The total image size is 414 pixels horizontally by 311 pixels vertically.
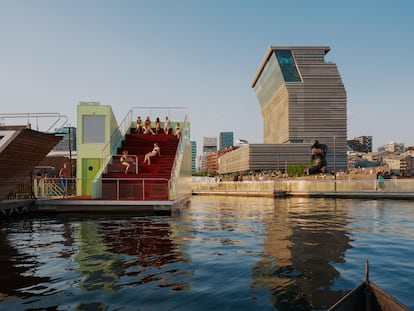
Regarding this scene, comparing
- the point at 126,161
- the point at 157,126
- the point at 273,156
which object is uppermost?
the point at 273,156

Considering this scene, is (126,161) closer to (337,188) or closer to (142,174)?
(142,174)

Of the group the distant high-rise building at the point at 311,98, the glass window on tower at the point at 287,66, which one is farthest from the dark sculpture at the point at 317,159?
the glass window on tower at the point at 287,66

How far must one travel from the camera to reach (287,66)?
18250 cm

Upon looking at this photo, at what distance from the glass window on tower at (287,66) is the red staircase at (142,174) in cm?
16232

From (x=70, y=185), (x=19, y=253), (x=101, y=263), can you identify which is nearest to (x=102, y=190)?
(x=70, y=185)

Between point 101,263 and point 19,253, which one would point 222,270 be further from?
point 19,253

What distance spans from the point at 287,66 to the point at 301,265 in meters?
184

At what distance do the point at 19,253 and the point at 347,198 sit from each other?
96.5 ft

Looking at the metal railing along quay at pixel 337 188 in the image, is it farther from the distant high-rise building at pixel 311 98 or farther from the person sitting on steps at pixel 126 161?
the distant high-rise building at pixel 311 98

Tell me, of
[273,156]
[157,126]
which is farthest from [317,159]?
[273,156]

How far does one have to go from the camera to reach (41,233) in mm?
12891

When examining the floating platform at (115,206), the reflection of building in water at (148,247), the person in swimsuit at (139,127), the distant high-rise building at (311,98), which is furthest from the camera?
the distant high-rise building at (311,98)

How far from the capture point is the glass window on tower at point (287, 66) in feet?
592

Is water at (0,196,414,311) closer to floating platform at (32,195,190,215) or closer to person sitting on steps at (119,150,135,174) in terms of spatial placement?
floating platform at (32,195,190,215)
